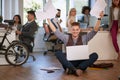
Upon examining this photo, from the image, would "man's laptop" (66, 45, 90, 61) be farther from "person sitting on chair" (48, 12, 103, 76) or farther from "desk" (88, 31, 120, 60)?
"desk" (88, 31, 120, 60)

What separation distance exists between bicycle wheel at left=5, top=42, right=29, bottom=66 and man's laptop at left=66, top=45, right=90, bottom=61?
119 centimetres

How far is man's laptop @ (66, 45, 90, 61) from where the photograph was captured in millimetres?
4375

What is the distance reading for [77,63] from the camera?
4504 mm

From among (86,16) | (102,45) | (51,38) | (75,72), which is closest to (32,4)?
(51,38)

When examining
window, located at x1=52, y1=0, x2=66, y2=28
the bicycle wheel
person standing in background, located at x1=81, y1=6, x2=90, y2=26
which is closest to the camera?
the bicycle wheel

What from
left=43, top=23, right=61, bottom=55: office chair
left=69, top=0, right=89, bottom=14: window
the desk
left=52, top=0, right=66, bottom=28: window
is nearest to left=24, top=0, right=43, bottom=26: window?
left=52, top=0, right=66, bottom=28: window

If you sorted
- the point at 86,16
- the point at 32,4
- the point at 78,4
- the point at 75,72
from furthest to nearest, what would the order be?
the point at 78,4
the point at 32,4
the point at 86,16
the point at 75,72

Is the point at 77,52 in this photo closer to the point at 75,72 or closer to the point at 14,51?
the point at 75,72

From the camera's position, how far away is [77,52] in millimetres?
4410

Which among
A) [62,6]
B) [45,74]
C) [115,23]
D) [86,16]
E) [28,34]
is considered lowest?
[45,74]

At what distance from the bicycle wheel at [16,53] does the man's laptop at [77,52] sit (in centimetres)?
119

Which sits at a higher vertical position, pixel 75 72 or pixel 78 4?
pixel 78 4

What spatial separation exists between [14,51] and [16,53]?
53 mm

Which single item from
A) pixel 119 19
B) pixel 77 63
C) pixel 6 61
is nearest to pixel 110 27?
pixel 119 19
